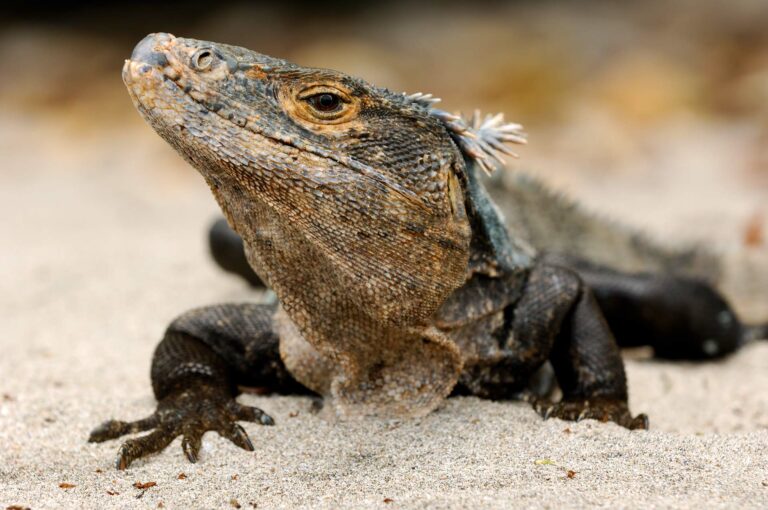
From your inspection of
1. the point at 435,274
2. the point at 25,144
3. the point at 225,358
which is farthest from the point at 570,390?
the point at 25,144

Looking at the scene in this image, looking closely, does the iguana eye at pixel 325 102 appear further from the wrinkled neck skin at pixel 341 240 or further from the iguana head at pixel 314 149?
the wrinkled neck skin at pixel 341 240

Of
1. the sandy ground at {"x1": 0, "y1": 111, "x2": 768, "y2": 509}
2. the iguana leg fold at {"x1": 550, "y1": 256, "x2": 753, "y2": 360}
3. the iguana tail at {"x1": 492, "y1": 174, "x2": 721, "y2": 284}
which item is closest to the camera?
the sandy ground at {"x1": 0, "y1": 111, "x2": 768, "y2": 509}

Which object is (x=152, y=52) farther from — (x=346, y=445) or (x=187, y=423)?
(x=346, y=445)

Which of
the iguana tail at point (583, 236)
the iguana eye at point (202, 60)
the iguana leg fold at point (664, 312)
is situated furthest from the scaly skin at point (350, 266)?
the iguana leg fold at point (664, 312)

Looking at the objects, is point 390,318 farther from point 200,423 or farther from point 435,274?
point 200,423

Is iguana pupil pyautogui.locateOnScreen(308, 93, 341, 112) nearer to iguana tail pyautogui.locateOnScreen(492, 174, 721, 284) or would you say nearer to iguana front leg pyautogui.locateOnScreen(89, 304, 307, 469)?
iguana front leg pyautogui.locateOnScreen(89, 304, 307, 469)

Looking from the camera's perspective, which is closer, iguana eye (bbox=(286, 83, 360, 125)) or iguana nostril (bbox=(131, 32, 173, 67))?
iguana nostril (bbox=(131, 32, 173, 67))

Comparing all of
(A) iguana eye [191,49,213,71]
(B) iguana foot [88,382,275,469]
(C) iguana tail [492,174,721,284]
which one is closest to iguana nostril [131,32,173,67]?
(A) iguana eye [191,49,213,71]
